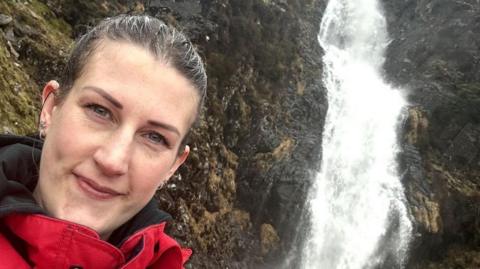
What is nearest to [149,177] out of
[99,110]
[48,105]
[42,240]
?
[99,110]

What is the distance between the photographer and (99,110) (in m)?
1.73

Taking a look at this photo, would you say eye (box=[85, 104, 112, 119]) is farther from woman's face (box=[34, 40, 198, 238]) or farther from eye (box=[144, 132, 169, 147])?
eye (box=[144, 132, 169, 147])

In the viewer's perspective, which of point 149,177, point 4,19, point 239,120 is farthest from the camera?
point 239,120

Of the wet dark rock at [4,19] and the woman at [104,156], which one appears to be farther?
the wet dark rock at [4,19]

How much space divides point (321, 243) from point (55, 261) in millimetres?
22575

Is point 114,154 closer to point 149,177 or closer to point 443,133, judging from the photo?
point 149,177

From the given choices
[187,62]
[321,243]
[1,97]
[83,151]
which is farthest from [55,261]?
[321,243]

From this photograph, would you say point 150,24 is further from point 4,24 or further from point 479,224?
point 479,224

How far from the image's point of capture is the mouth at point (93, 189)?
5.56 feet

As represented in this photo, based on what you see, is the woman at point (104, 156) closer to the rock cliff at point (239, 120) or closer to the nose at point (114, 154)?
the nose at point (114, 154)

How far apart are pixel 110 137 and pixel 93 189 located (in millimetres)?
225

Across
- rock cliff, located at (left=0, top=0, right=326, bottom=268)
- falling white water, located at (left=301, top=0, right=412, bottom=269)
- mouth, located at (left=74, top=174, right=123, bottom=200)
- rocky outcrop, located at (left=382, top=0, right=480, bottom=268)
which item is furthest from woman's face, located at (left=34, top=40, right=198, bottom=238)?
rocky outcrop, located at (left=382, top=0, right=480, bottom=268)

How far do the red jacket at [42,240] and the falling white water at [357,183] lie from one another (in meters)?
21.9

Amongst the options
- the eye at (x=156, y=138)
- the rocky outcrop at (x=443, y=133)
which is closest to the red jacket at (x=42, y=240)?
the eye at (x=156, y=138)
